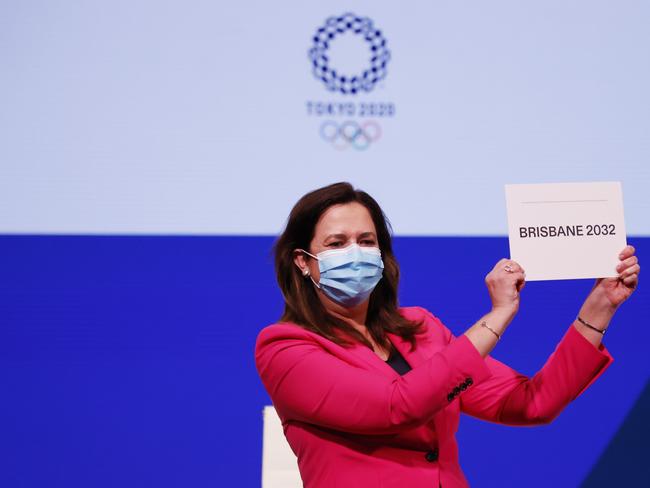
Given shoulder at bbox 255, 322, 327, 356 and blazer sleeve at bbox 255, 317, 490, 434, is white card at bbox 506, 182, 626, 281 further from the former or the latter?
shoulder at bbox 255, 322, 327, 356

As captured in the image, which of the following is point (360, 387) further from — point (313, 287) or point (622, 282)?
point (622, 282)

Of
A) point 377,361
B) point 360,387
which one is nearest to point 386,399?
point 360,387

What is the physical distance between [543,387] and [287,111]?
1.57 m

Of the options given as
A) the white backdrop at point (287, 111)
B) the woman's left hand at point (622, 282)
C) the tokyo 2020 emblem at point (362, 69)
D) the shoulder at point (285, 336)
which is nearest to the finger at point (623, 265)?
the woman's left hand at point (622, 282)

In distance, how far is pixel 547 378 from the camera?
1676 mm

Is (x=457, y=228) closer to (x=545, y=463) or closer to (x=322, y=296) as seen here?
(x=545, y=463)

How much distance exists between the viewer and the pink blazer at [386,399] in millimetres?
1426

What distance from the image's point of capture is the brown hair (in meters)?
1.69

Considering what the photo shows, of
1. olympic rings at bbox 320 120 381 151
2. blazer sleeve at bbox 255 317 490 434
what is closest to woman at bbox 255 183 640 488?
blazer sleeve at bbox 255 317 490 434

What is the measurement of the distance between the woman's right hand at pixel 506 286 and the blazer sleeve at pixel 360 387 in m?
0.12

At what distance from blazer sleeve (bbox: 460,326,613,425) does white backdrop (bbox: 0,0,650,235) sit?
1.25 meters

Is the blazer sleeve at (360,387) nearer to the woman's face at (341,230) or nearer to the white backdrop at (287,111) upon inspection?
the woman's face at (341,230)

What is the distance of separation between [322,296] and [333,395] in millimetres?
325

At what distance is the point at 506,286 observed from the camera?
152 centimetres
